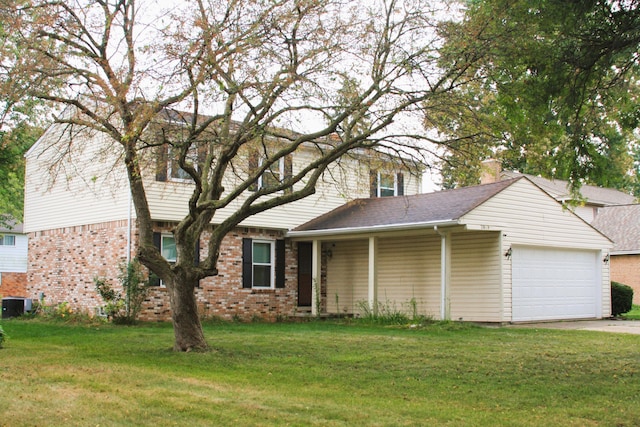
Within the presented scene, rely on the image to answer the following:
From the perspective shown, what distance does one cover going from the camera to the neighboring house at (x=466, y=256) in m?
18.9

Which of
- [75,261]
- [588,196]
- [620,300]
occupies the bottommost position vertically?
[620,300]

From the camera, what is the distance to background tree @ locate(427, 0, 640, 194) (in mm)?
10070

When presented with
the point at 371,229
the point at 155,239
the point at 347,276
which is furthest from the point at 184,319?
the point at 347,276

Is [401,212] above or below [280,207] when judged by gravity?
below

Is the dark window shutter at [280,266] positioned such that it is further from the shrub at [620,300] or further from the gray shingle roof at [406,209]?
the shrub at [620,300]

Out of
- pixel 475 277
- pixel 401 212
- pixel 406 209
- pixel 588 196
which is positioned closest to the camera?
pixel 406 209

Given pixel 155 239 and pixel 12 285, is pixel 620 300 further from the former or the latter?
pixel 12 285

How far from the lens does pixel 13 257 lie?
134ft

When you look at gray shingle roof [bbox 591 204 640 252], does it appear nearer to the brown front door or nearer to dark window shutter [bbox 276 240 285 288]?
the brown front door

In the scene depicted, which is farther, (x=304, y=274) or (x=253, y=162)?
(x=304, y=274)

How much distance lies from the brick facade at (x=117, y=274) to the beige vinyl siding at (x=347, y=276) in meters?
1.32

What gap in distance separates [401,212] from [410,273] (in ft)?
6.51

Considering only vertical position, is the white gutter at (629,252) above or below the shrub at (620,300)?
above

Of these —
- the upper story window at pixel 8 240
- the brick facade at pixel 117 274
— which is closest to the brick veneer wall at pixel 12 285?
the upper story window at pixel 8 240
